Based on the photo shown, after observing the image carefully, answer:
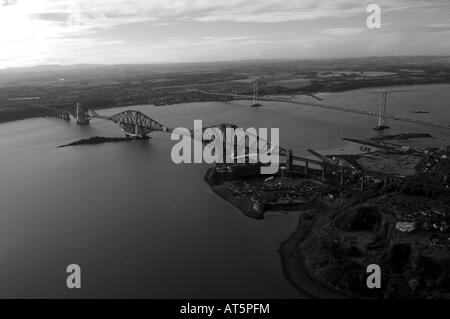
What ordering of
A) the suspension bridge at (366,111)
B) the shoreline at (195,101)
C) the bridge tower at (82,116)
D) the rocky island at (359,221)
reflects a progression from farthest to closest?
the shoreline at (195,101)
the bridge tower at (82,116)
the suspension bridge at (366,111)
the rocky island at (359,221)

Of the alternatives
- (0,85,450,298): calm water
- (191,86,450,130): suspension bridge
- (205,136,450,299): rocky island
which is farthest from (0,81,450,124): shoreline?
(205,136,450,299): rocky island

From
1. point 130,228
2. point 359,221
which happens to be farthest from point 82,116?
point 359,221

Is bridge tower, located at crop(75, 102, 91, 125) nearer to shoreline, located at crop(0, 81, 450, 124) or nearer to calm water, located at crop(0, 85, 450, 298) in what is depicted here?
shoreline, located at crop(0, 81, 450, 124)

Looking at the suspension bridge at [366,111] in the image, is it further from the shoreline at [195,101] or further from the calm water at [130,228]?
the shoreline at [195,101]

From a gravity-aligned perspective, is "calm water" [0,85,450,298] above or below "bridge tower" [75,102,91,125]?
below

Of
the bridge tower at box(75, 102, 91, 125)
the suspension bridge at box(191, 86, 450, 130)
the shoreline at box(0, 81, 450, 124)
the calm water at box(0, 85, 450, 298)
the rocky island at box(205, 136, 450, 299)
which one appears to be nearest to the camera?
the rocky island at box(205, 136, 450, 299)

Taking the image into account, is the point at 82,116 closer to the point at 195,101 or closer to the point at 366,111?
the point at 195,101

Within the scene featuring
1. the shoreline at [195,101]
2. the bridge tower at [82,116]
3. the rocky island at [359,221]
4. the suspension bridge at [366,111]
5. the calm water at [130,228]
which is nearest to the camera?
the rocky island at [359,221]

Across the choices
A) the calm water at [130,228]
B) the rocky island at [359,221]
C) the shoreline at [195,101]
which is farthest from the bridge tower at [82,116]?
the rocky island at [359,221]

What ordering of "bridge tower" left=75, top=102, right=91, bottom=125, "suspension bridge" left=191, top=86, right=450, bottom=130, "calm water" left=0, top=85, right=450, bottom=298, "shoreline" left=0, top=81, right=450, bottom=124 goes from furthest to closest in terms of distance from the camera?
"shoreline" left=0, top=81, right=450, bottom=124 → "bridge tower" left=75, top=102, right=91, bottom=125 → "suspension bridge" left=191, top=86, right=450, bottom=130 → "calm water" left=0, top=85, right=450, bottom=298

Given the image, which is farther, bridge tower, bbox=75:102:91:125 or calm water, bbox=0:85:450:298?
bridge tower, bbox=75:102:91:125
